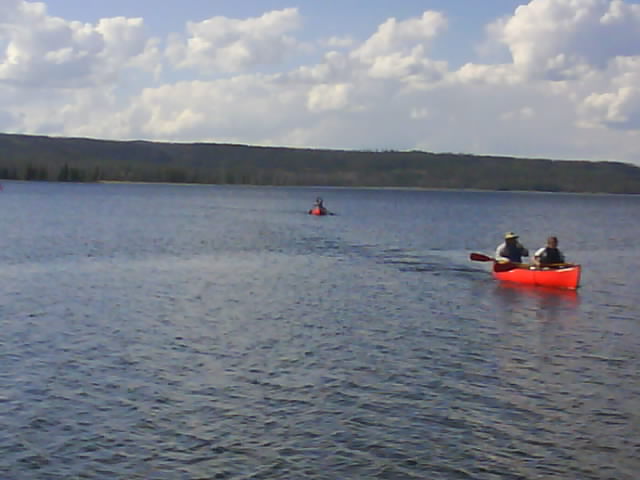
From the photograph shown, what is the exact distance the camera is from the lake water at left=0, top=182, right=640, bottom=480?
12422mm

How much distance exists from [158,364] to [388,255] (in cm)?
2732

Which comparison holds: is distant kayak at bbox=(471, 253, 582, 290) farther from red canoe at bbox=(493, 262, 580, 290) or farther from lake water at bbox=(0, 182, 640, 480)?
lake water at bbox=(0, 182, 640, 480)

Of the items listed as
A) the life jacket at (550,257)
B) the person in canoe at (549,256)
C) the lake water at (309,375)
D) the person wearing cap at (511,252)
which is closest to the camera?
the lake water at (309,375)

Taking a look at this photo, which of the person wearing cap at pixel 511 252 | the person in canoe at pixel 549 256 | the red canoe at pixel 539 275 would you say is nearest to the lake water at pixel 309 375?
the red canoe at pixel 539 275

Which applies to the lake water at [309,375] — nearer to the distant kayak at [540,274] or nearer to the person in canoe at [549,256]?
the distant kayak at [540,274]

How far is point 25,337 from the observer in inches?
766

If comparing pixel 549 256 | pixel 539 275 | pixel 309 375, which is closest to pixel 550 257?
pixel 549 256

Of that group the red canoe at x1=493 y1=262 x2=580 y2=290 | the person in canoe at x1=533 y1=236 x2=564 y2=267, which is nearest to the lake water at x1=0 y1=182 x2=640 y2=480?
the red canoe at x1=493 y1=262 x2=580 y2=290

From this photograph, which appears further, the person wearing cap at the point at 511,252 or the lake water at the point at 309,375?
the person wearing cap at the point at 511,252

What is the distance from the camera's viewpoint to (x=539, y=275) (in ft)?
103

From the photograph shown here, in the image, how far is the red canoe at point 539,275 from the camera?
1197 inches

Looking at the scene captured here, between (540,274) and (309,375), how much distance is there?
1666 centimetres

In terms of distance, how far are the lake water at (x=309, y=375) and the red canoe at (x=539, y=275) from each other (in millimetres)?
676

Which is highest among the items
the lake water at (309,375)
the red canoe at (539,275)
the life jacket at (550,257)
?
the life jacket at (550,257)
